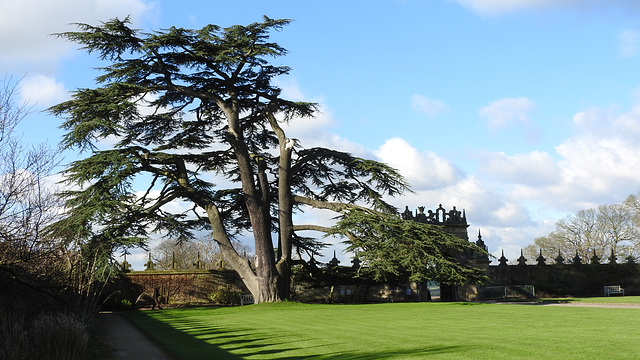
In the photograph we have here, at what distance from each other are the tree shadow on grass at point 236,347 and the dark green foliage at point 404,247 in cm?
1050

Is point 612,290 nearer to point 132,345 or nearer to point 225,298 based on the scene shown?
point 225,298

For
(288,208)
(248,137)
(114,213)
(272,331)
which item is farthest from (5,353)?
(248,137)

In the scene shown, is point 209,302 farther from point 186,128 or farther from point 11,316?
point 11,316

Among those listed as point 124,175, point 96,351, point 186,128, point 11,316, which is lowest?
point 96,351

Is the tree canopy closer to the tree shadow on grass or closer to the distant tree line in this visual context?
the tree shadow on grass

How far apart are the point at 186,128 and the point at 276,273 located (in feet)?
28.2

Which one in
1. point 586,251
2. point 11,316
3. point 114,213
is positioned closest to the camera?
point 11,316

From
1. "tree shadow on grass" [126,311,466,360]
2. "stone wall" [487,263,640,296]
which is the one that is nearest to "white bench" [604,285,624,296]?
"stone wall" [487,263,640,296]

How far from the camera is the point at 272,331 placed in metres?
15.6

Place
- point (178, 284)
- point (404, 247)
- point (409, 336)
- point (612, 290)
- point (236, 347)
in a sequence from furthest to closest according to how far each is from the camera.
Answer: point (612, 290), point (178, 284), point (404, 247), point (409, 336), point (236, 347)

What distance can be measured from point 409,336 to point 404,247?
12904 millimetres

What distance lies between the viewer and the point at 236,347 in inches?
499

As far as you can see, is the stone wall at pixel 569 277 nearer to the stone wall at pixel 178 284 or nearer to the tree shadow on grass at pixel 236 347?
the stone wall at pixel 178 284

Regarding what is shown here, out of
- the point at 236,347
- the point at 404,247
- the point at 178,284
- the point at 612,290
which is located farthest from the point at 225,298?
the point at 612,290
